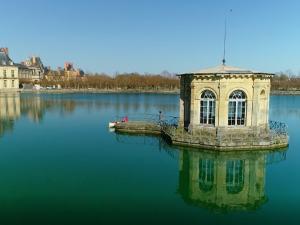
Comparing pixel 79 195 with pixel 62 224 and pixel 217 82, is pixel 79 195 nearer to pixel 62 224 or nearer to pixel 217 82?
pixel 62 224

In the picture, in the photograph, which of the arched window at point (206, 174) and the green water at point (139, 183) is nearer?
the green water at point (139, 183)

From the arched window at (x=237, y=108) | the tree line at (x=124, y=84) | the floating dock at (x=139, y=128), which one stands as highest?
the tree line at (x=124, y=84)

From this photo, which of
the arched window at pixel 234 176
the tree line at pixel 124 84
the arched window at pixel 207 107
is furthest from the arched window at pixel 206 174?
the tree line at pixel 124 84

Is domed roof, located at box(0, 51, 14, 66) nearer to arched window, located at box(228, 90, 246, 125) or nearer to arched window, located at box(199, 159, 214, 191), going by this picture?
arched window, located at box(228, 90, 246, 125)

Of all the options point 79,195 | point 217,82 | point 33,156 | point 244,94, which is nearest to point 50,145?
point 33,156

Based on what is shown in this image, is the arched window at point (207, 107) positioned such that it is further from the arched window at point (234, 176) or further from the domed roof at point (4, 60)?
the domed roof at point (4, 60)

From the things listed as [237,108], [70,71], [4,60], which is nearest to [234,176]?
[237,108]

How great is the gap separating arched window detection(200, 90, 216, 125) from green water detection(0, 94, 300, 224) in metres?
3.30

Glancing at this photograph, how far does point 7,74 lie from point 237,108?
9039cm

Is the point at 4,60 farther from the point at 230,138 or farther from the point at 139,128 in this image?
the point at 230,138

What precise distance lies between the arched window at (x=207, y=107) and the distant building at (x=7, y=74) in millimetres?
87789

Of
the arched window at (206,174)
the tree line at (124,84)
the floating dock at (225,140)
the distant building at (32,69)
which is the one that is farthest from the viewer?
the tree line at (124,84)

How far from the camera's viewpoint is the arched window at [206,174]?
1575cm

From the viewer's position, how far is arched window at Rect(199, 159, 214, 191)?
1575cm
